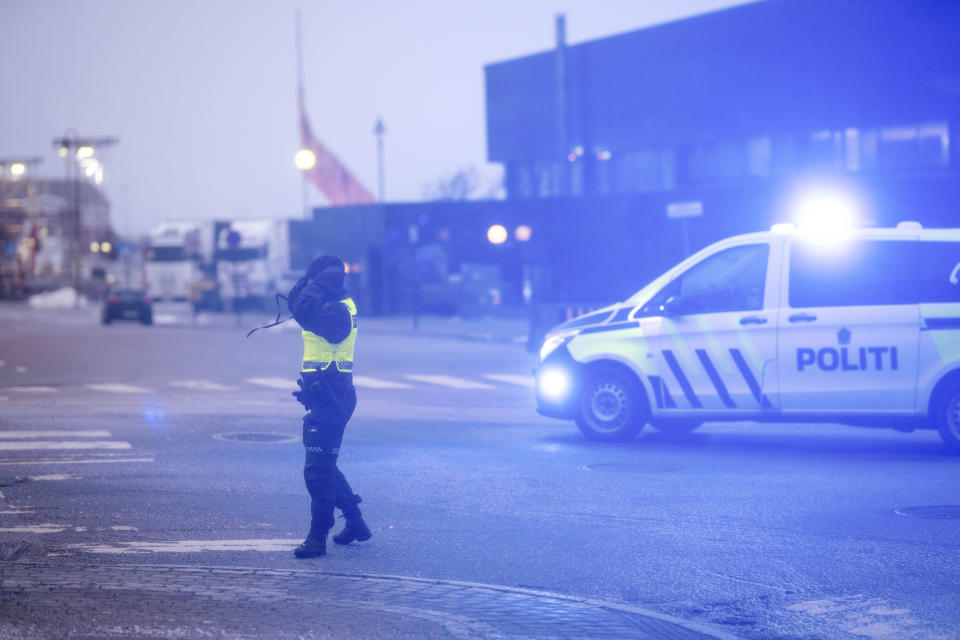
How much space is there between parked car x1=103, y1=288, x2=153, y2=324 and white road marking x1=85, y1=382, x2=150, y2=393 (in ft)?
101

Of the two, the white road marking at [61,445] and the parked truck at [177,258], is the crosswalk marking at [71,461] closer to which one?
the white road marking at [61,445]

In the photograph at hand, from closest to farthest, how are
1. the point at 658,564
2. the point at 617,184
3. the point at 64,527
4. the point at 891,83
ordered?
the point at 658,564, the point at 64,527, the point at 891,83, the point at 617,184

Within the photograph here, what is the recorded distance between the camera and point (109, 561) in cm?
768

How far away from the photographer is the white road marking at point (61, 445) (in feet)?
42.3

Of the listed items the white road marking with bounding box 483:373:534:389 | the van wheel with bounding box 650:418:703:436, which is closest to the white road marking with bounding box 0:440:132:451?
the van wheel with bounding box 650:418:703:436

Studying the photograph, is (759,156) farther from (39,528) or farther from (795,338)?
(39,528)

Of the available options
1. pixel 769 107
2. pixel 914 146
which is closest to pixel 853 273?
pixel 914 146

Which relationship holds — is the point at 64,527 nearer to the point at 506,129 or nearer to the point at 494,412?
the point at 494,412

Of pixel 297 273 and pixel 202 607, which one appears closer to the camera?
pixel 202 607

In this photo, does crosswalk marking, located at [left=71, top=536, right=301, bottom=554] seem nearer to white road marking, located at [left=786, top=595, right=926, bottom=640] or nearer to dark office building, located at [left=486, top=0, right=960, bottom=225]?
white road marking, located at [left=786, top=595, right=926, bottom=640]

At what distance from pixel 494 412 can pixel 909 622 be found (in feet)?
33.9

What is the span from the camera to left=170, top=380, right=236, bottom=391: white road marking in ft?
67.3

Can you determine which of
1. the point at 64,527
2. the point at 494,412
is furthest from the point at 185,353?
the point at 64,527

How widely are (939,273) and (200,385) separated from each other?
40.9 ft
